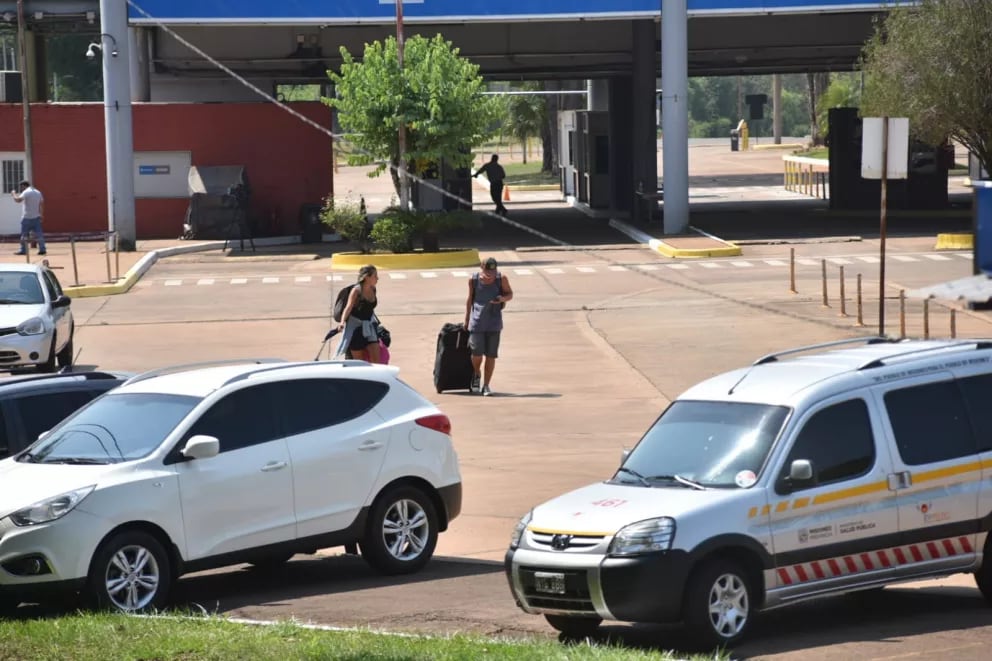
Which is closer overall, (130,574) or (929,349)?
(130,574)

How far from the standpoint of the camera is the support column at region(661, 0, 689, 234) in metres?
42.0

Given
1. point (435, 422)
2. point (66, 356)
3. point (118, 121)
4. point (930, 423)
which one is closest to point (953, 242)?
point (118, 121)

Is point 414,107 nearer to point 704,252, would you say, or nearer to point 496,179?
point 704,252

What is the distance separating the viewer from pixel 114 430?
11133mm

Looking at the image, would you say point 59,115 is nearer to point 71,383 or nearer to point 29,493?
point 71,383

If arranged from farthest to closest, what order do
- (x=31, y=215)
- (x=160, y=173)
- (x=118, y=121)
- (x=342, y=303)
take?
1. (x=160, y=173)
2. (x=118, y=121)
3. (x=31, y=215)
4. (x=342, y=303)

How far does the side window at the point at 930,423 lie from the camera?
10.1 meters

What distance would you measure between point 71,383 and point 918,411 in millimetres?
6699

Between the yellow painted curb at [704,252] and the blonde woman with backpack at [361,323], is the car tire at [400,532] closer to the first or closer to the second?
the blonde woman with backpack at [361,323]

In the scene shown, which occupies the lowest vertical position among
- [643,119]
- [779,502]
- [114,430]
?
[779,502]

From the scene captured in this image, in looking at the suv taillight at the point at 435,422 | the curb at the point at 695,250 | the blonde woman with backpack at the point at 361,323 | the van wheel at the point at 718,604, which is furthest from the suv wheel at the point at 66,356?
the curb at the point at 695,250

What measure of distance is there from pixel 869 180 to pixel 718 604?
136ft

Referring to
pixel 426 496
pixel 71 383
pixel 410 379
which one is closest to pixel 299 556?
pixel 426 496

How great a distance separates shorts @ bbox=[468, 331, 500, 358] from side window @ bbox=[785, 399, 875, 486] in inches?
391
